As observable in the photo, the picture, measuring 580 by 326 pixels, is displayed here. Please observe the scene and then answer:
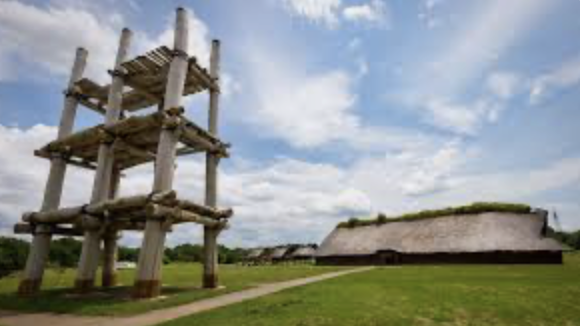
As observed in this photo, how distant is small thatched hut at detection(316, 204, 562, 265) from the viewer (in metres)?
39.2

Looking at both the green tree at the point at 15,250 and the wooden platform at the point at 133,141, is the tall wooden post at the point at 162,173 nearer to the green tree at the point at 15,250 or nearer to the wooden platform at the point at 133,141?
the wooden platform at the point at 133,141

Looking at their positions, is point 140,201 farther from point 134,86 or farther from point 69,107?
point 69,107

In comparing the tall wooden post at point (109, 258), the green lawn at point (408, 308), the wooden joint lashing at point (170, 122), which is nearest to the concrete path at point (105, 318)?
the green lawn at point (408, 308)

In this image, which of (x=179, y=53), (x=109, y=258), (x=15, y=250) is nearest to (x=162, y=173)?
(x=179, y=53)

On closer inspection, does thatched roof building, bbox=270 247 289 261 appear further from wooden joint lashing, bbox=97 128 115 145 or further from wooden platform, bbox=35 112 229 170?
wooden joint lashing, bbox=97 128 115 145

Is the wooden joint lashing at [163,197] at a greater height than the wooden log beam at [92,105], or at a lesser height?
lesser

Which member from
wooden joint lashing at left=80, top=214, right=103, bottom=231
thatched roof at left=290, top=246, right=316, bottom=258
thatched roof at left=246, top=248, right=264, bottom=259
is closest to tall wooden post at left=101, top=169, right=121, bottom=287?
wooden joint lashing at left=80, top=214, right=103, bottom=231

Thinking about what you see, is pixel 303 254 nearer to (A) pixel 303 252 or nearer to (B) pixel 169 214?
(A) pixel 303 252

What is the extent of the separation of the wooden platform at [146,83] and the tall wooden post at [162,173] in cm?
91

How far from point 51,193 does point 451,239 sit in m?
42.3

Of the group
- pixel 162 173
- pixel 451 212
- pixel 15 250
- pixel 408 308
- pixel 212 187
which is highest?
pixel 451 212

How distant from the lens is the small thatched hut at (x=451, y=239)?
1545 inches

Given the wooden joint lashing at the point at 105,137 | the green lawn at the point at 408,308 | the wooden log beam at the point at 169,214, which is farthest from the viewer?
the wooden joint lashing at the point at 105,137

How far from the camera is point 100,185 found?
18.2 m
